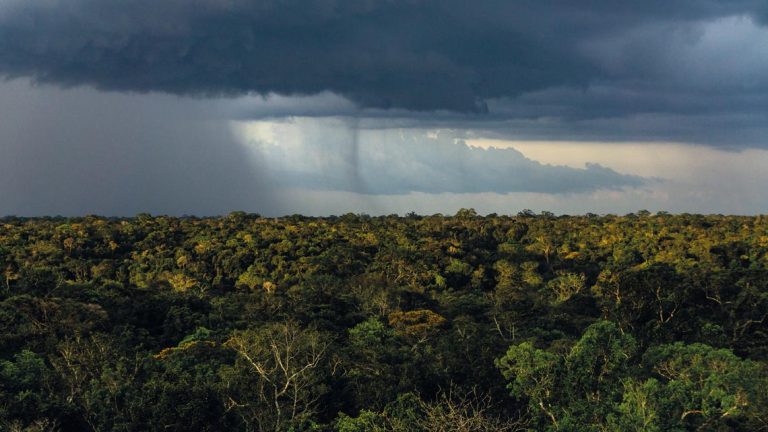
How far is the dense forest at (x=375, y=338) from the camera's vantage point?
4741cm

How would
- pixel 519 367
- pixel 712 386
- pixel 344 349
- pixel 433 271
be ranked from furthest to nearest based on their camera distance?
pixel 433 271 → pixel 344 349 → pixel 519 367 → pixel 712 386

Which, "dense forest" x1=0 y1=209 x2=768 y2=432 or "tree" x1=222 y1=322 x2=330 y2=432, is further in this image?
"tree" x1=222 y1=322 x2=330 y2=432

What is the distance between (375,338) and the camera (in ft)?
232

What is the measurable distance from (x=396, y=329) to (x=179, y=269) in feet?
240

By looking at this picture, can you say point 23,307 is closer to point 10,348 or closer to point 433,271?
point 10,348

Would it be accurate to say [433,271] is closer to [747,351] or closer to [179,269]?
[179,269]

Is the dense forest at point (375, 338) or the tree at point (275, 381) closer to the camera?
the dense forest at point (375, 338)

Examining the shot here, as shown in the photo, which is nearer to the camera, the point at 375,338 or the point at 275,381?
the point at 275,381

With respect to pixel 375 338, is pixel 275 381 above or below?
above

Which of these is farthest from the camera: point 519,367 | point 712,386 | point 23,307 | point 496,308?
point 496,308

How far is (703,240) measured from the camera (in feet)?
524

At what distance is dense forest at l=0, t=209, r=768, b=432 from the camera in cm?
4741

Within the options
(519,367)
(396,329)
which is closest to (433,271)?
(396,329)

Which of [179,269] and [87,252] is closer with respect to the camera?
[179,269]
